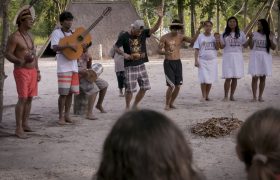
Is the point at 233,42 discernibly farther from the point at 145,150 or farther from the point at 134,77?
the point at 145,150

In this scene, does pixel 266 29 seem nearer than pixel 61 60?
No

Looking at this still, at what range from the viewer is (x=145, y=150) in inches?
62.0

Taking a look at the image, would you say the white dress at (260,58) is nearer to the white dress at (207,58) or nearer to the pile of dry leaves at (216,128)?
the white dress at (207,58)

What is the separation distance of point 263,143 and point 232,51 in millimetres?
8205

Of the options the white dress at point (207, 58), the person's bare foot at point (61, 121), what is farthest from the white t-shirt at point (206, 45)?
the person's bare foot at point (61, 121)

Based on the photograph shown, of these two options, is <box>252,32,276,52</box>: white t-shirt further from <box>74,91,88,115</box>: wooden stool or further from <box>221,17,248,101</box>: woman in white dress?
<box>74,91,88,115</box>: wooden stool

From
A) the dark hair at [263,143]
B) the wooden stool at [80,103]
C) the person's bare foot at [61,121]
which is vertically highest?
the dark hair at [263,143]

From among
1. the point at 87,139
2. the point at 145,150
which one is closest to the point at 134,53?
the point at 87,139

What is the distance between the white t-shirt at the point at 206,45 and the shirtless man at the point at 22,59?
408 centimetres

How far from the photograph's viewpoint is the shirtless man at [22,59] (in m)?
6.59

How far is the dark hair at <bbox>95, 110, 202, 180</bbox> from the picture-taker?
1.58m

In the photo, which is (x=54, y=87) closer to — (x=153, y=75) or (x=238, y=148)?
(x=153, y=75)

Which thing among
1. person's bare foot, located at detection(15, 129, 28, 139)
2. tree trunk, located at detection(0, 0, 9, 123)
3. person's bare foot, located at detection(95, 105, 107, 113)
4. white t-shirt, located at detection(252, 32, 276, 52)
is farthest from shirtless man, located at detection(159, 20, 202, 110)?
person's bare foot, located at detection(15, 129, 28, 139)

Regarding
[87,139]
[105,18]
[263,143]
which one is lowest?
[87,139]
